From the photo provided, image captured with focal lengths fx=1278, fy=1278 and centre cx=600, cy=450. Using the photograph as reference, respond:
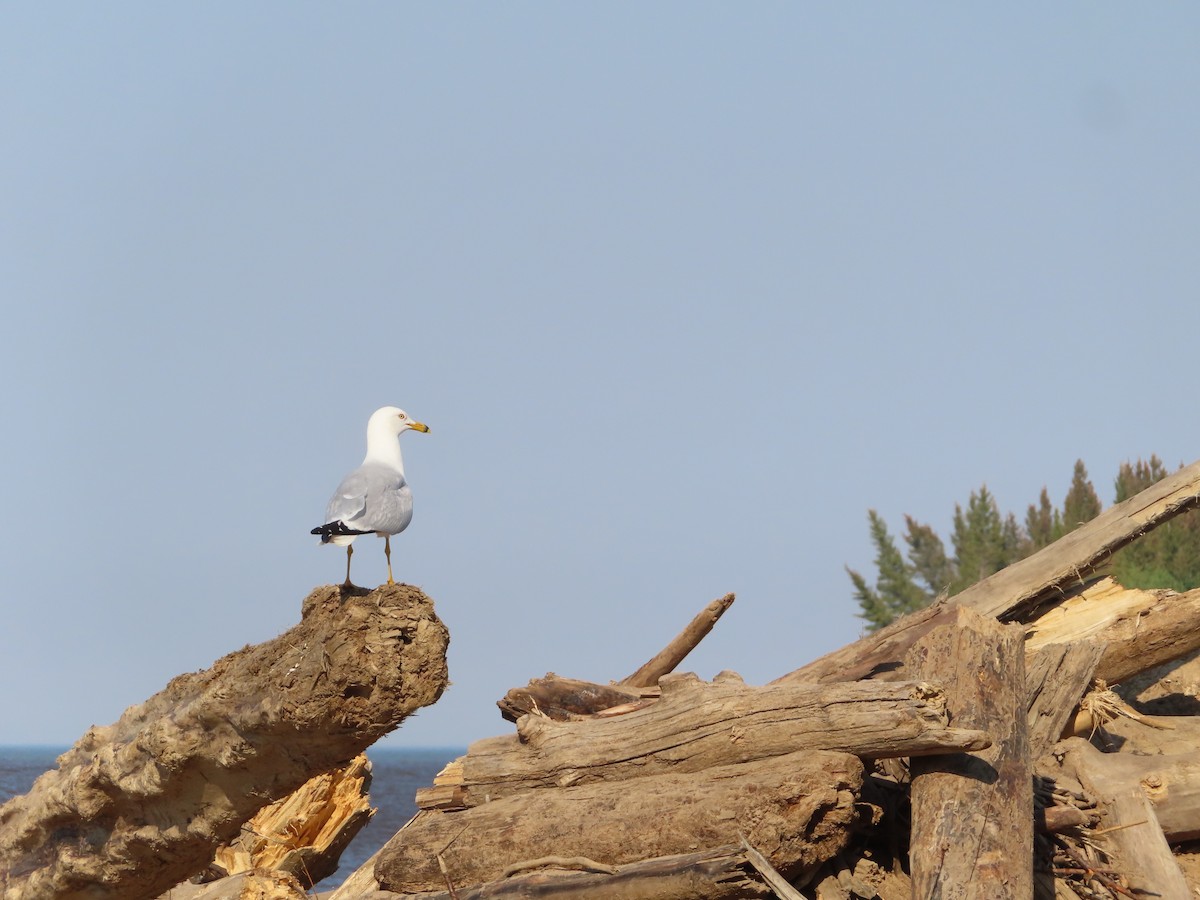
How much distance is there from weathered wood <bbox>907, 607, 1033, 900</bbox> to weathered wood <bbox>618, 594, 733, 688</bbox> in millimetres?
2993

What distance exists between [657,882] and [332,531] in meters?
2.53

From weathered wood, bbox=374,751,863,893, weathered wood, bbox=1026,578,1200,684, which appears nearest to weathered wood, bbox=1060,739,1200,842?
weathered wood, bbox=1026,578,1200,684

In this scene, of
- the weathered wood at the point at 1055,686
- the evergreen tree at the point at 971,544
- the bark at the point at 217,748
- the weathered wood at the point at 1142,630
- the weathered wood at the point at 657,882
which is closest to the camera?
the bark at the point at 217,748

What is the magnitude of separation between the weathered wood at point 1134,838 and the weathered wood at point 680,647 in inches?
121

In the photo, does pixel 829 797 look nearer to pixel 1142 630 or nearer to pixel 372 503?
pixel 372 503

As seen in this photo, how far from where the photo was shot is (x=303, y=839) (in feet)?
38.3

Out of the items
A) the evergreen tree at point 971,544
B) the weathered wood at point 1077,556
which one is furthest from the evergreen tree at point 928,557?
the weathered wood at point 1077,556

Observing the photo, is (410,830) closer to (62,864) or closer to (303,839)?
(62,864)

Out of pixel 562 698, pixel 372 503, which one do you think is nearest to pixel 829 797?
pixel 372 503

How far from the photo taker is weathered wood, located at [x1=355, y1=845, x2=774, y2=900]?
6469 millimetres

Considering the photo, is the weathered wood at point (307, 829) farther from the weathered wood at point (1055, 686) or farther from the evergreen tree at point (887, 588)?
the evergreen tree at point (887, 588)

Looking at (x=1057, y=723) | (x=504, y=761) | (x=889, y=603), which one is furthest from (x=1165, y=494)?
(x=889, y=603)

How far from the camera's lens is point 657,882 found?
6641 mm

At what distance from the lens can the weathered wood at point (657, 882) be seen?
21.2ft
